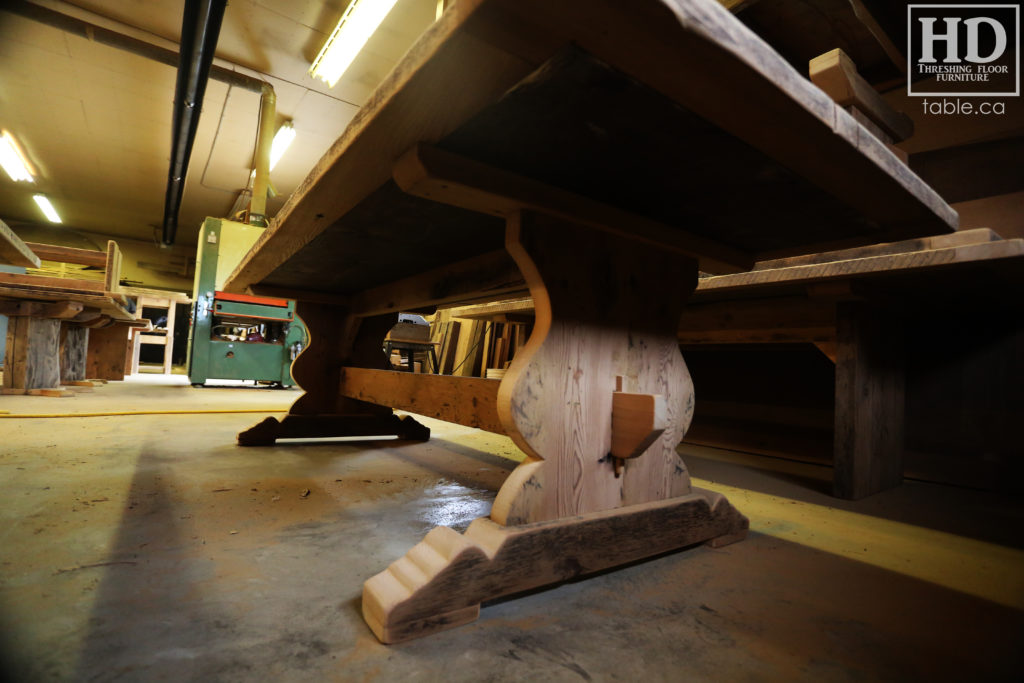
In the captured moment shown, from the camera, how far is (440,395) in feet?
5.25

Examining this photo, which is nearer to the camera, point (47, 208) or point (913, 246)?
point (913, 246)

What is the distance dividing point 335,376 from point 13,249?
7.60ft

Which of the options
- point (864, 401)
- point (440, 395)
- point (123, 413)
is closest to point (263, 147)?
point (123, 413)

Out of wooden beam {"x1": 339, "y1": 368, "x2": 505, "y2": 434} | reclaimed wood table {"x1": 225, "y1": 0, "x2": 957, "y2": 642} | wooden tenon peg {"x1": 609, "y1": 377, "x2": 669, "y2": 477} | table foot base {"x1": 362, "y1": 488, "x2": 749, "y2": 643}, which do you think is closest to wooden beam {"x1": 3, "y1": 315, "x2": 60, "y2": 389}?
wooden beam {"x1": 339, "y1": 368, "x2": 505, "y2": 434}

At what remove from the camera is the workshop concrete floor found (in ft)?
2.29

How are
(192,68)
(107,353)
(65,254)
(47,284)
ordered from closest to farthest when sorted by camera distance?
(47,284) < (65,254) < (192,68) < (107,353)

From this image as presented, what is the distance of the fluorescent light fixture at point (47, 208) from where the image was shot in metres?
9.77

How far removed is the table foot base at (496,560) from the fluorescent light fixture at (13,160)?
1007cm

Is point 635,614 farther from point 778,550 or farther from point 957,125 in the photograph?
point 957,125

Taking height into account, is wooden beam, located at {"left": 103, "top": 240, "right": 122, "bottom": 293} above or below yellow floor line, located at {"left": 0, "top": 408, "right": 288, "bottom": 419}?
above

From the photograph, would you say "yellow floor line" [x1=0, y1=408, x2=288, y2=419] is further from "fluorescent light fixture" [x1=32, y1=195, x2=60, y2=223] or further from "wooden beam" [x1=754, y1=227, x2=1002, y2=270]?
"fluorescent light fixture" [x1=32, y1=195, x2=60, y2=223]

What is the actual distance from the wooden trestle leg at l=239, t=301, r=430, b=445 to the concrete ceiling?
3.47 meters

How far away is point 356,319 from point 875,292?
2489 mm

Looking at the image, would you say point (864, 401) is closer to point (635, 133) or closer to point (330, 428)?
point (635, 133)
